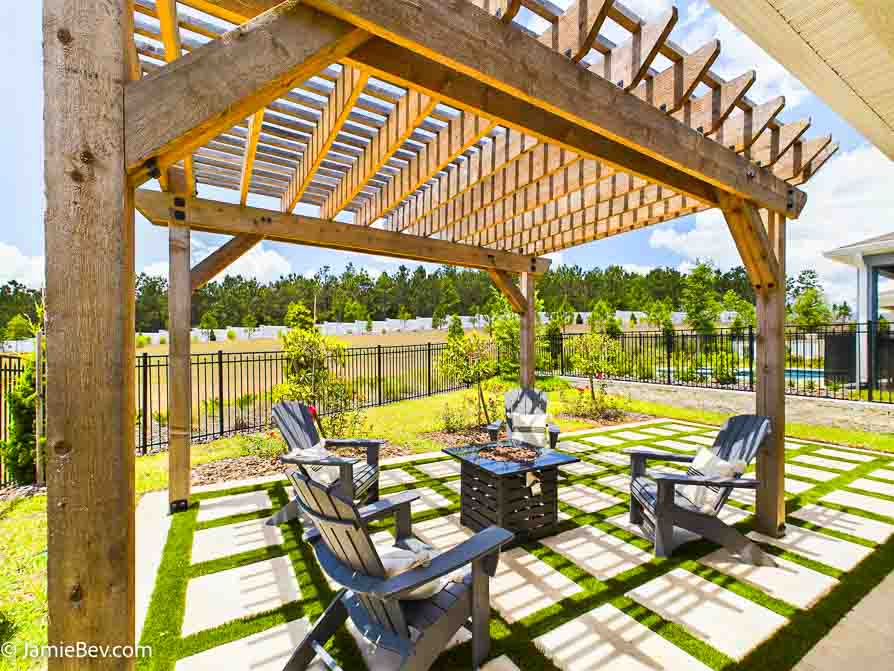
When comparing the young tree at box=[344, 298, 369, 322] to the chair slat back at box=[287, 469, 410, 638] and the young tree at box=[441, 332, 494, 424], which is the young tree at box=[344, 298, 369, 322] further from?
the chair slat back at box=[287, 469, 410, 638]

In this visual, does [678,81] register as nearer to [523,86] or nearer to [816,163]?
[523,86]

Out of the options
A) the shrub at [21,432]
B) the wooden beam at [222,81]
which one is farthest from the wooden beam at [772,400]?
the shrub at [21,432]

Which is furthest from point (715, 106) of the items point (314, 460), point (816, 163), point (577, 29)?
point (314, 460)

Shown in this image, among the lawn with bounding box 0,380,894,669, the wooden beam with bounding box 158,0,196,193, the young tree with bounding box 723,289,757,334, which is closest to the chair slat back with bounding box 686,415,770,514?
the lawn with bounding box 0,380,894,669

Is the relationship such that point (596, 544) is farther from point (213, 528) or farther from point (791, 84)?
point (791, 84)

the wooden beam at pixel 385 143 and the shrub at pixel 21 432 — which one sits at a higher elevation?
the wooden beam at pixel 385 143

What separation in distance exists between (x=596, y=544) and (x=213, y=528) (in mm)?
3041

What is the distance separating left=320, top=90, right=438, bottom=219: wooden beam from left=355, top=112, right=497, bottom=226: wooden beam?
0.37 metres

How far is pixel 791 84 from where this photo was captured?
9.72 feet

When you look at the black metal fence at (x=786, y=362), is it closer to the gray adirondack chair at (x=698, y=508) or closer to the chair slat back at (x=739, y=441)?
the chair slat back at (x=739, y=441)

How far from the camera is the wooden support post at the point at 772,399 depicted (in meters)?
3.28

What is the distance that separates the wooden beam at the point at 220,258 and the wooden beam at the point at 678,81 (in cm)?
362

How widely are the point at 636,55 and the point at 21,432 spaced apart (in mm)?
6439

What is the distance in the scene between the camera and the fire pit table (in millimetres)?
3178
